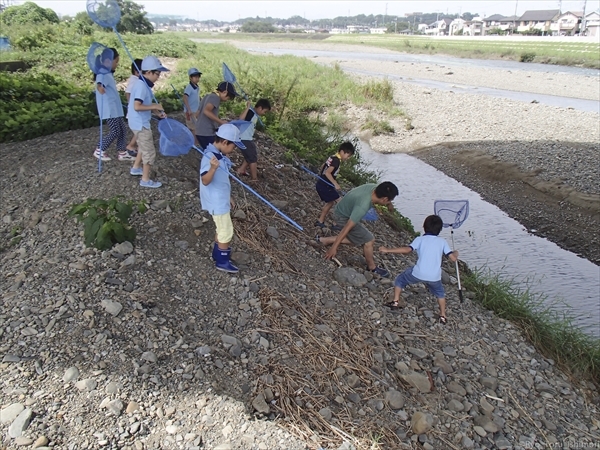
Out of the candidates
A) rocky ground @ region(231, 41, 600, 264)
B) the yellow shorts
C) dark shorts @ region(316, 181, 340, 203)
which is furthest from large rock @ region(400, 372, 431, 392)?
rocky ground @ region(231, 41, 600, 264)

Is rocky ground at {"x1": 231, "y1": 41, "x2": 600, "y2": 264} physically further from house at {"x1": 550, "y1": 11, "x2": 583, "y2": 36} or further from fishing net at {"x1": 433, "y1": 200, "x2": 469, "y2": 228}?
house at {"x1": 550, "y1": 11, "x2": 583, "y2": 36}

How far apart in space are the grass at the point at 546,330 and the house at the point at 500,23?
101 metres

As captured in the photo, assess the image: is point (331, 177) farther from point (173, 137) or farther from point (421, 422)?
point (421, 422)

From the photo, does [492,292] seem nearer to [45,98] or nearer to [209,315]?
[209,315]

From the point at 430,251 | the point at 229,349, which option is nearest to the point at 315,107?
the point at 430,251

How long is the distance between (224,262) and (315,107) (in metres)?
16.3

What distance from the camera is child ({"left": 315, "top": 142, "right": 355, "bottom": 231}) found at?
6359mm

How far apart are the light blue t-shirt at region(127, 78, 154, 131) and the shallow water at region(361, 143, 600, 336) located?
590 cm

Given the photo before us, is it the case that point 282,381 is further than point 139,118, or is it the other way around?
point 139,118

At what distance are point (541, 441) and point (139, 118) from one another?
5.28 meters

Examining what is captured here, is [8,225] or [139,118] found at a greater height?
[139,118]

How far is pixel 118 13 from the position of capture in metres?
6.36

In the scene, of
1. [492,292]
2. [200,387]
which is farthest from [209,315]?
[492,292]

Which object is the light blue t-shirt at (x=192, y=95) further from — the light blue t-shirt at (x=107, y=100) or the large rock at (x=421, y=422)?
the large rock at (x=421, y=422)
